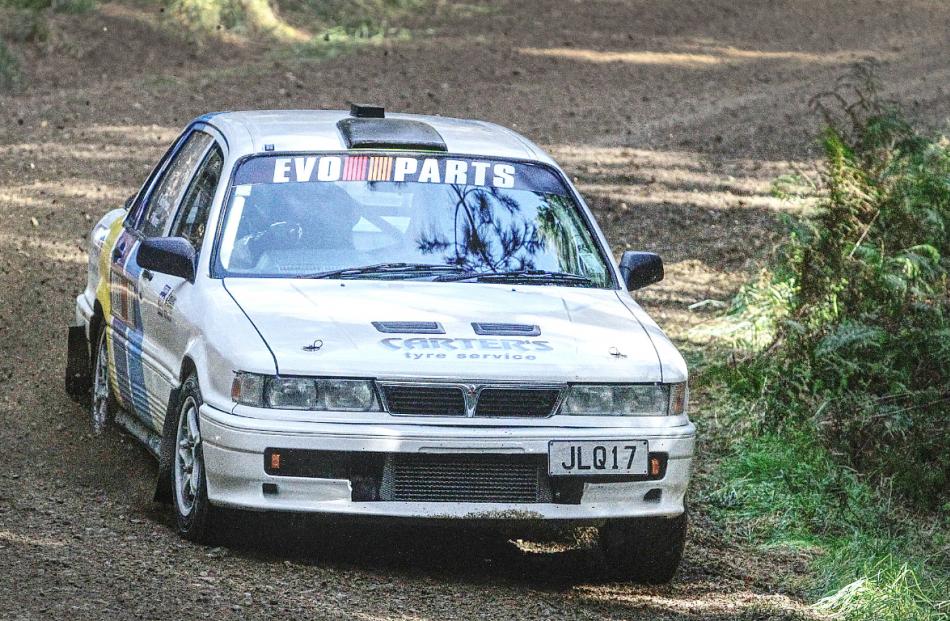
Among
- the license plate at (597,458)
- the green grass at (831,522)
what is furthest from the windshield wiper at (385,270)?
the green grass at (831,522)

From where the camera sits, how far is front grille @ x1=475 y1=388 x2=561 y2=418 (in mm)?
5434

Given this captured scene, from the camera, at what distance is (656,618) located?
218 inches

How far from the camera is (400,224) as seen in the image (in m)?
6.50

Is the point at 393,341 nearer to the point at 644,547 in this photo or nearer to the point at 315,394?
the point at 315,394

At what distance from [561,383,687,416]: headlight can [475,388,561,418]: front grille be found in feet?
0.21

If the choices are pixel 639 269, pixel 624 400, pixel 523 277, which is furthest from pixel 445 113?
pixel 624 400

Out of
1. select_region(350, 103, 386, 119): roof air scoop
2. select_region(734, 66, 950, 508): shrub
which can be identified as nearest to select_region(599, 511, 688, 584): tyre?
select_region(734, 66, 950, 508): shrub

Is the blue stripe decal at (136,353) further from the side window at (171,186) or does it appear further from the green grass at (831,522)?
the green grass at (831,522)

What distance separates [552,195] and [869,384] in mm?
2643

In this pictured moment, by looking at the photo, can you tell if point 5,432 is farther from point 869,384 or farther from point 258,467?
point 869,384

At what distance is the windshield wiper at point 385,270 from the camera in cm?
618

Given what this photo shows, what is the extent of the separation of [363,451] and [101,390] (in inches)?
109

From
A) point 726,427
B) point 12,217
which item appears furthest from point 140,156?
point 726,427

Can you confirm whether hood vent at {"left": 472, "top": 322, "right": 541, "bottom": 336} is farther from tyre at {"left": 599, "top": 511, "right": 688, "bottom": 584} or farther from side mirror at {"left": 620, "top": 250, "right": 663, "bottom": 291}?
side mirror at {"left": 620, "top": 250, "right": 663, "bottom": 291}
